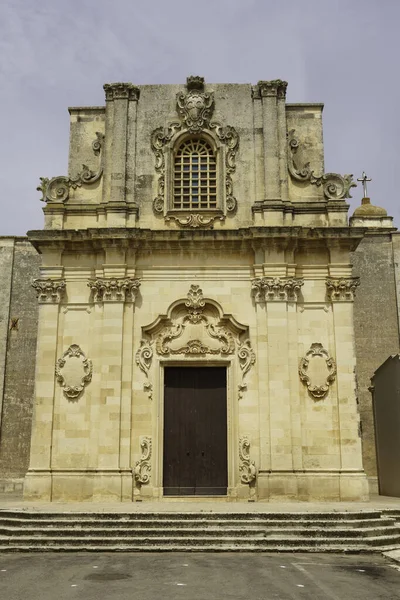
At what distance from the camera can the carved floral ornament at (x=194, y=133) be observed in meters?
18.9

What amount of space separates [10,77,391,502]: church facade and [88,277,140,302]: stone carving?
1.6 inches

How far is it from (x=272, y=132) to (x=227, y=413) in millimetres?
7945

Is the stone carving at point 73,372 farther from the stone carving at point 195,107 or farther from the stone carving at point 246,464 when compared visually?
the stone carving at point 195,107

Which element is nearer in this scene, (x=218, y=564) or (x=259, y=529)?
(x=218, y=564)

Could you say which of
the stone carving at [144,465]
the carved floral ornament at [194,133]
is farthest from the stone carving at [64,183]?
the stone carving at [144,465]

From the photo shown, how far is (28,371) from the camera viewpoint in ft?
83.2

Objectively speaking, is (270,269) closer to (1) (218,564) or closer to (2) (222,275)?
(2) (222,275)

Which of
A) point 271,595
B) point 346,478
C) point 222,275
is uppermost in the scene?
point 222,275

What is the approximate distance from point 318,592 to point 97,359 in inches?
402

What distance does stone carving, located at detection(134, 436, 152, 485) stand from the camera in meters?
17.1

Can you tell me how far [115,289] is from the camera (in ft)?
59.4

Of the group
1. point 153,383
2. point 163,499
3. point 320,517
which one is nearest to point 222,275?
point 153,383

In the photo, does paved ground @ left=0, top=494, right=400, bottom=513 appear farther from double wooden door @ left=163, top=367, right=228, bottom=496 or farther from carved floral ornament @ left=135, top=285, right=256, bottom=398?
carved floral ornament @ left=135, top=285, right=256, bottom=398

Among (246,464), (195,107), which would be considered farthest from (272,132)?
(246,464)
